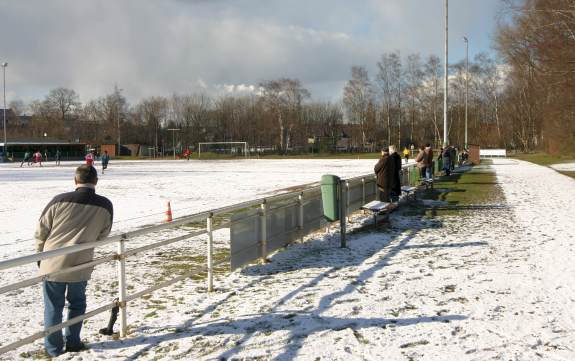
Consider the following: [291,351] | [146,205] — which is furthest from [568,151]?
[291,351]

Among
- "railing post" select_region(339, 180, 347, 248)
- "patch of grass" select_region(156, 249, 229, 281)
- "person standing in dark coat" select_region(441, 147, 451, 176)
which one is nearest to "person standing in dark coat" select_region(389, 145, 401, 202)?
"railing post" select_region(339, 180, 347, 248)

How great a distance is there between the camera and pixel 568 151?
46.5 metres

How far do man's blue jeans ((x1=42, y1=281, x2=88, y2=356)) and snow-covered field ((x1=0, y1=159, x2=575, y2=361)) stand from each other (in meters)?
0.15

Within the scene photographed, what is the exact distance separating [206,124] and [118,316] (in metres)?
106

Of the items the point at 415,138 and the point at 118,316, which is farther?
the point at 415,138

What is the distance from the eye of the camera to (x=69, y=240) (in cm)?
487

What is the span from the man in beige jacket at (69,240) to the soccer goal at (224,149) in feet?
274

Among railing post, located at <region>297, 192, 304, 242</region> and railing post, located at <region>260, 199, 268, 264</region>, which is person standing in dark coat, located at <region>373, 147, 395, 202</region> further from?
railing post, located at <region>260, 199, 268, 264</region>

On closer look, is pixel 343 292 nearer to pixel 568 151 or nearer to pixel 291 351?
pixel 291 351

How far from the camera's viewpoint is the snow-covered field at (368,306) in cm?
497

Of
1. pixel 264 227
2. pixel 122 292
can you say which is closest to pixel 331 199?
pixel 264 227

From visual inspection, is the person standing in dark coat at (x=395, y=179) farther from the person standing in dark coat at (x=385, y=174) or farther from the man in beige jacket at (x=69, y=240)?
the man in beige jacket at (x=69, y=240)

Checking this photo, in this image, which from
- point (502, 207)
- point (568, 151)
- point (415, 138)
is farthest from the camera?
point (415, 138)

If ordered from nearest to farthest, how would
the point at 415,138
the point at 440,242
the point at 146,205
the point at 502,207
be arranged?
the point at 440,242, the point at 502,207, the point at 146,205, the point at 415,138
